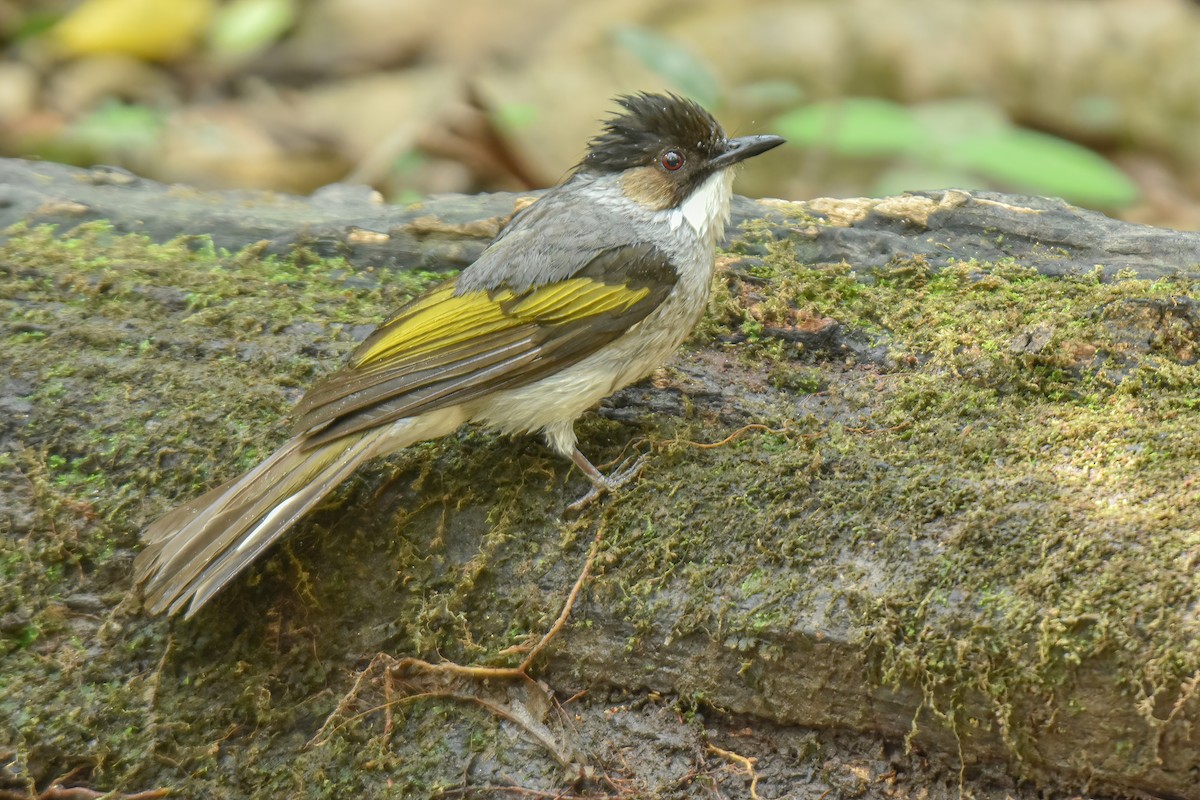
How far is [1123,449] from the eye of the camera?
3094 mm

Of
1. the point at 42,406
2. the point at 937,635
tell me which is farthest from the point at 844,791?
the point at 42,406

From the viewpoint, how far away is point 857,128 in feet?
21.9

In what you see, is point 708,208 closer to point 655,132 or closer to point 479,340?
point 655,132

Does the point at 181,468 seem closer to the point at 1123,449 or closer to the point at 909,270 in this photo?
the point at 909,270

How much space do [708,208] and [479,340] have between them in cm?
98

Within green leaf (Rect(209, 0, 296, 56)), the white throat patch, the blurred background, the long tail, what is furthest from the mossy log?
green leaf (Rect(209, 0, 296, 56))

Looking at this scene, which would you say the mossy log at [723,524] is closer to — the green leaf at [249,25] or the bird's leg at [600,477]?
the bird's leg at [600,477]

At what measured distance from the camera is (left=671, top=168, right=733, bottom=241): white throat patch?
3.85 m

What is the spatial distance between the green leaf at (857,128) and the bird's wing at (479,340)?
3.25 m

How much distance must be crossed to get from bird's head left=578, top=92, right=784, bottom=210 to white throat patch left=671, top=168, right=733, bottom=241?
2 cm

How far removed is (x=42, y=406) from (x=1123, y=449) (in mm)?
3328

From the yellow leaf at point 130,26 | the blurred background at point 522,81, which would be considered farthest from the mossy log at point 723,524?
the yellow leaf at point 130,26

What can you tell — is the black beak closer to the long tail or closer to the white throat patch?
the white throat patch

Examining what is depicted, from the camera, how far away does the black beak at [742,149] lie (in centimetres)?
393
